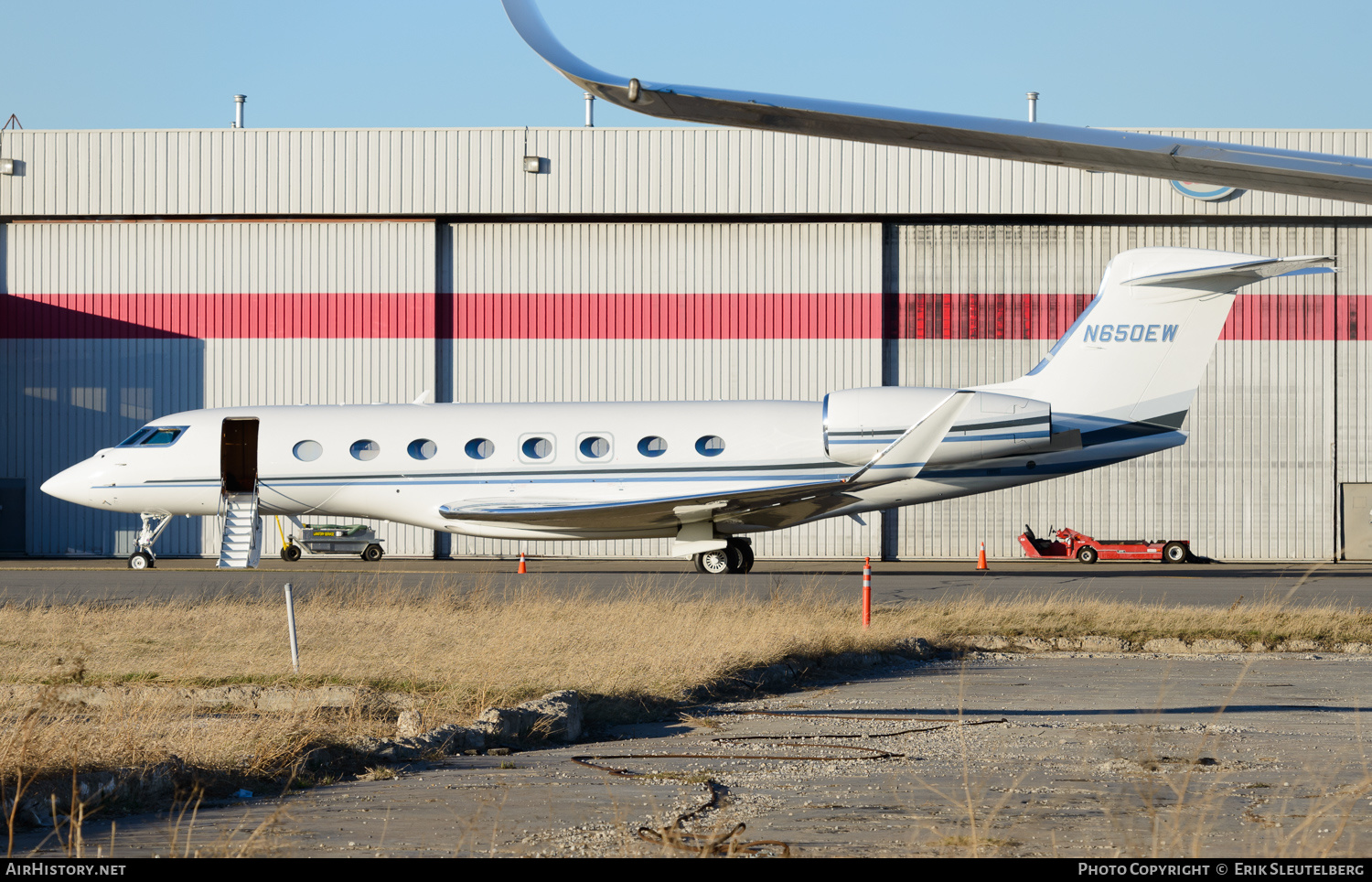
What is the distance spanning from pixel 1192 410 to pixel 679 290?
13.8 metres

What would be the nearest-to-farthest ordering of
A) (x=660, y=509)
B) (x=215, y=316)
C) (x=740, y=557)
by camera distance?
(x=660, y=509) < (x=740, y=557) < (x=215, y=316)

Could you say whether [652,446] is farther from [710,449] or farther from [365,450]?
[365,450]

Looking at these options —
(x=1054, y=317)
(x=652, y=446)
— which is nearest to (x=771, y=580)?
(x=652, y=446)

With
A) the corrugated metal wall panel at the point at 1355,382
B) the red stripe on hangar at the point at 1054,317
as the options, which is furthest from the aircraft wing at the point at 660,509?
the corrugated metal wall panel at the point at 1355,382

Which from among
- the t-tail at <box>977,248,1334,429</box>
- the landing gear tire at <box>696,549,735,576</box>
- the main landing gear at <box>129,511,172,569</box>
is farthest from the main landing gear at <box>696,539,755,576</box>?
the main landing gear at <box>129,511,172,569</box>

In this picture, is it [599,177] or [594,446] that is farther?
[599,177]

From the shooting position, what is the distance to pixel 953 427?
69.3ft

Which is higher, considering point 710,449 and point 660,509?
point 710,449

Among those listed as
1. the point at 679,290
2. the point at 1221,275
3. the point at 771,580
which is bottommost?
the point at 771,580

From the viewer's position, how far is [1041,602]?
15.8 metres

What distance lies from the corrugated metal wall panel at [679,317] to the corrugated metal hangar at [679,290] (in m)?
0.07

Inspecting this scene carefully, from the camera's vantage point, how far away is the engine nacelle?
21109 mm

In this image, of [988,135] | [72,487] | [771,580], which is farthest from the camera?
[72,487]

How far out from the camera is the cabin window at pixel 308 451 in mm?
22281
